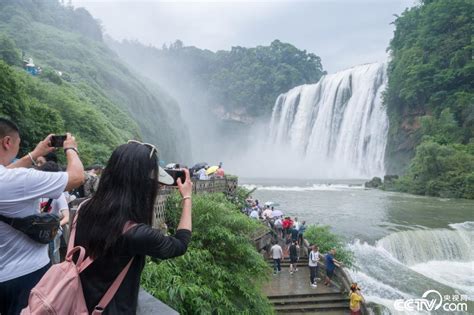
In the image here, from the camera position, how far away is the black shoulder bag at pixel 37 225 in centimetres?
202

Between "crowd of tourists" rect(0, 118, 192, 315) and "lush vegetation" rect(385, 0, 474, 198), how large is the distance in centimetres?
2966

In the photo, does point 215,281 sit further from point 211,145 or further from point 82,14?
point 211,145

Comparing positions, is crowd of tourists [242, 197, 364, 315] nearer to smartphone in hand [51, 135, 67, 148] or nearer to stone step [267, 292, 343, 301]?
stone step [267, 292, 343, 301]

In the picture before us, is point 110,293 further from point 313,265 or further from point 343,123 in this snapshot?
point 343,123

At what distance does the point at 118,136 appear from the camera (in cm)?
2459

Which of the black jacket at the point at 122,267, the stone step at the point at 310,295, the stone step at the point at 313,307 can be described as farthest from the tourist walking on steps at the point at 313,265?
the black jacket at the point at 122,267

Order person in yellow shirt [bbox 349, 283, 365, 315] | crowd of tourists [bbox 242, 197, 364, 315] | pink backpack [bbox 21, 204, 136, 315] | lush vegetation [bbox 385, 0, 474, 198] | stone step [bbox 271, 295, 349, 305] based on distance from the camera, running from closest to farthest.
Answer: pink backpack [bbox 21, 204, 136, 315]
person in yellow shirt [bbox 349, 283, 365, 315]
crowd of tourists [bbox 242, 197, 364, 315]
stone step [bbox 271, 295, 349, 305]
lush vegetation [bbox 385, 0, 474, 198]

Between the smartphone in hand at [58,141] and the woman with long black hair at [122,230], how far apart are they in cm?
59

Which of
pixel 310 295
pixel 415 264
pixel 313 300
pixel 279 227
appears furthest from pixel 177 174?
pixel 415 264

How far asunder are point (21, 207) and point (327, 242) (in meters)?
13.1

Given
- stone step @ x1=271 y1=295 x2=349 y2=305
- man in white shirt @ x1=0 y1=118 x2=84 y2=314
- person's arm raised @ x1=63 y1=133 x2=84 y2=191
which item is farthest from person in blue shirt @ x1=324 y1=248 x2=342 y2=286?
person's arm raised @ x1=63 y1=133 x2=84 y2=191

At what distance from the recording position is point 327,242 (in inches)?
545

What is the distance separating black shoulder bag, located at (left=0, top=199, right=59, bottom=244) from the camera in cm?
202

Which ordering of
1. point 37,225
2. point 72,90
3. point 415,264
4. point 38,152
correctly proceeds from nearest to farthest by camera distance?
point 37,225 < point 38,152 < point 415,264 < point 72,90
